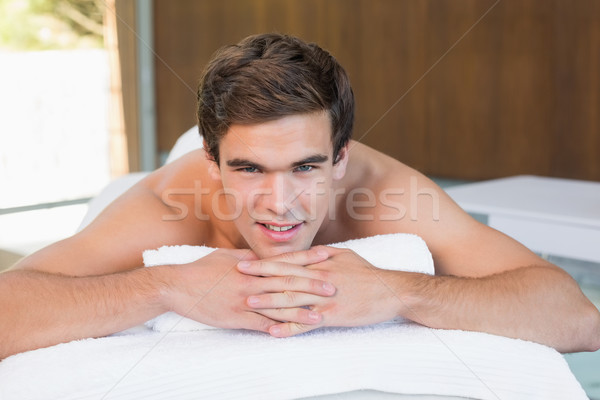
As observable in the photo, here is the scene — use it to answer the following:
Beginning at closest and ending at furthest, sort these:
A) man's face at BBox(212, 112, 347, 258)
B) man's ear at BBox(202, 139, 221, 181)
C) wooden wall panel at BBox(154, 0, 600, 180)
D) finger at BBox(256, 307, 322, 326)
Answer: finger at BBox(256, 307, 322, 326), man's face at BBox(212, 112, 347, 258), man's ear at BBox(202, 139, 221, 181), wooden wall panel at BBox(154, 0, 600, 180)

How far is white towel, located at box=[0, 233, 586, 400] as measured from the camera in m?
1.04

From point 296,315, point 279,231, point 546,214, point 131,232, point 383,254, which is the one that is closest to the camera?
point 296,315

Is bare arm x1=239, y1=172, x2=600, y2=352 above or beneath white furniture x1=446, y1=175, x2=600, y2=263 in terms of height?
above

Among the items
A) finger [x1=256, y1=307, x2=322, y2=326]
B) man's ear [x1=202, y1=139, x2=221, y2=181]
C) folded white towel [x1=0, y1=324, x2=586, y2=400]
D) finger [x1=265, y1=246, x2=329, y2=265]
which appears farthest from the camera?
man's ear [x1=202, y1=139, x2=221, y2=181]

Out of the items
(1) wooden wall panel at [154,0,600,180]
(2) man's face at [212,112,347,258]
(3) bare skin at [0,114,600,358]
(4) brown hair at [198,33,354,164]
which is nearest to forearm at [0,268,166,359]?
(3) bare skin at [0,114,600,358]

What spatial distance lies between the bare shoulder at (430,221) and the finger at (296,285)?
1.38 ft

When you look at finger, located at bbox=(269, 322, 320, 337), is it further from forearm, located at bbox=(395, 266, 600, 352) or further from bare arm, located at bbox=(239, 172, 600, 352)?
forearm, located at bbox=(395, 266, 600, 352)

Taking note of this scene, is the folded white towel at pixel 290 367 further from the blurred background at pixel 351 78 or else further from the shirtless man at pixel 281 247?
the blurred background at pixel 351 78

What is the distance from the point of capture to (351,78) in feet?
17.2

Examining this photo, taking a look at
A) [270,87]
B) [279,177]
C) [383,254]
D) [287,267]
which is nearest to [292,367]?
[287,267]

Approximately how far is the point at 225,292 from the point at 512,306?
1.56ft

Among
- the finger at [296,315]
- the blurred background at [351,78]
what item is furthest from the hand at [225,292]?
the blurred background at [351,78]

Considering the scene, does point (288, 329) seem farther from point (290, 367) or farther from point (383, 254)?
point (383, 254)

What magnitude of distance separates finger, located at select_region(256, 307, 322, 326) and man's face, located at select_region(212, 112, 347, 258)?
0.26m
